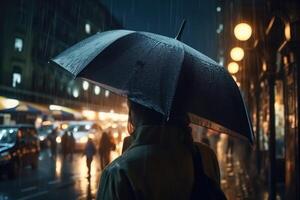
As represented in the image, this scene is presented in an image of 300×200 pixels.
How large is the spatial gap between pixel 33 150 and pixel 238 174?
27.1 feet

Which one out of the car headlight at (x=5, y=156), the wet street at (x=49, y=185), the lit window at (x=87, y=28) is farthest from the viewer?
the lit window at (x=87, y=28)

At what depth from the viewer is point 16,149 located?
846 inches

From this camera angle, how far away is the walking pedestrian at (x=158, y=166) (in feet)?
8.57

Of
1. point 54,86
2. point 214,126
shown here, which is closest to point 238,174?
point 214,126

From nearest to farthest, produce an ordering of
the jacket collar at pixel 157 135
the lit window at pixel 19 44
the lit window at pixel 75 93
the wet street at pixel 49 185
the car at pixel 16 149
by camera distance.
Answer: the jacket collar at pixel 157 135, the wet street at pixel 49 185, the car at pixel 16 149, the lit window at pixel 19 44, the lit window at pixel 75 93

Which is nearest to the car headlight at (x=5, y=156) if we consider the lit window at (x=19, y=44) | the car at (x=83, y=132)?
the car at (x=83, y=132)

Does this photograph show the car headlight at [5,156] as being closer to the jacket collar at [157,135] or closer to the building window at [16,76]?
the jacket collar at [157,135]

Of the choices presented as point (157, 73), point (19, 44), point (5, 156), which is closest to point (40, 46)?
point (19, 44)

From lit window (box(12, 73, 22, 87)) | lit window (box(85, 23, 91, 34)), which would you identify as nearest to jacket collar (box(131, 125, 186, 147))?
lit window (box(12, 73, 22, 87))

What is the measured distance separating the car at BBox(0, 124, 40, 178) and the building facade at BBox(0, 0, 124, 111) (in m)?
20.0

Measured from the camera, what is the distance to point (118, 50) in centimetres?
335

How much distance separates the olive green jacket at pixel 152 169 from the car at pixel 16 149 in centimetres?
1814

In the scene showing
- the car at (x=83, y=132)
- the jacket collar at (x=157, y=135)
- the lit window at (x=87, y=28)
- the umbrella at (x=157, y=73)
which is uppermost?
the lit window at (x=87, y=28)

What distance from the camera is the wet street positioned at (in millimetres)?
15484
